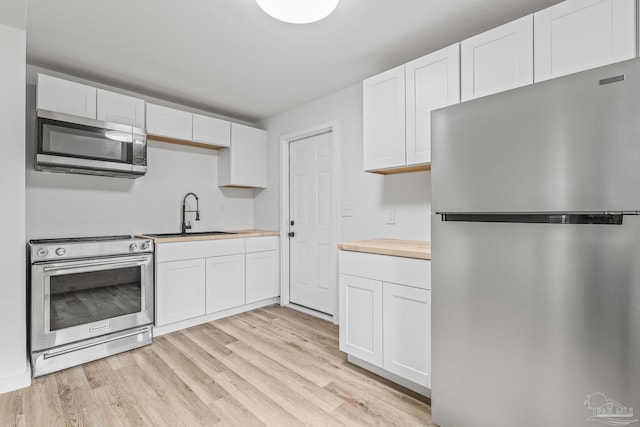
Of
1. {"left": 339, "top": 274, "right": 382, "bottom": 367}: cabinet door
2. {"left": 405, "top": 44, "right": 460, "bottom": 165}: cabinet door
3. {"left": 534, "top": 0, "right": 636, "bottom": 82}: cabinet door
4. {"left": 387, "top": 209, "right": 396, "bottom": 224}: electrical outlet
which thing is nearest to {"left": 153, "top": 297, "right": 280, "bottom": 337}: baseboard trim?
{"left": 339, "top": 274, "right": 382, "bottom": 367}: cabinet door

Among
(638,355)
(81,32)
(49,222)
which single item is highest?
(81,32)

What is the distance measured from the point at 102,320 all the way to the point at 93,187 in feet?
Answer: 4.21

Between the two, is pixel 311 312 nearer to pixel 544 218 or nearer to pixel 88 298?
pixel 88 298

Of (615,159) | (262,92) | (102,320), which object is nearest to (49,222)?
(102,320)

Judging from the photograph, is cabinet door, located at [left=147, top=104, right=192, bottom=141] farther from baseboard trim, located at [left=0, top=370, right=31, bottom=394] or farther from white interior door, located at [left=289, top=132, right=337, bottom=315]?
baseboard trim, located at [left=0, top=370, right=31, bottom=394]

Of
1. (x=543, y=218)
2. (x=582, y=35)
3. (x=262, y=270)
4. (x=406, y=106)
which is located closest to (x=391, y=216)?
(x=406, y=106)

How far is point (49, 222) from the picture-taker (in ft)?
8.79

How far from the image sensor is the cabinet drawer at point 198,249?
285 centimetres

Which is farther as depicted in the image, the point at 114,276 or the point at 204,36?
the point at 114,276

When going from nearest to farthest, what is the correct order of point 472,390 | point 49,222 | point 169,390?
point 472,390, point 169,390, point 49,222

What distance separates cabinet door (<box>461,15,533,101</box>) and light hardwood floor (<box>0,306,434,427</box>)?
1.95 meters

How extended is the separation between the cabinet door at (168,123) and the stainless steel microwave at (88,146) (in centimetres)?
21

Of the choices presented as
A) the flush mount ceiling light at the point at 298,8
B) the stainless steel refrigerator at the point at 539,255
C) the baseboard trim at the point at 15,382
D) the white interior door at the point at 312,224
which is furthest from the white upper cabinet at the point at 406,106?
the baseboard trim at the point at 15,382

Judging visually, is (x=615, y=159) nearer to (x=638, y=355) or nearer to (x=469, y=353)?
(x=638, y=355)
